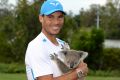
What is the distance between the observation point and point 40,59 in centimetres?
353

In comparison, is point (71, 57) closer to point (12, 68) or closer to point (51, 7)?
point (51, 7)

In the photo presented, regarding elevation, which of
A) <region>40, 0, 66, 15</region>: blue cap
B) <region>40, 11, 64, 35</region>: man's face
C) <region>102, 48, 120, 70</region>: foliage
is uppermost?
<region>40, 0, 66, 15</region>: blue cap

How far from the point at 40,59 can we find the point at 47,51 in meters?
0.10

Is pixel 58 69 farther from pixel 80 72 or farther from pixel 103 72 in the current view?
pixel 103 72

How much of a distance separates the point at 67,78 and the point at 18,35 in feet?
67.9

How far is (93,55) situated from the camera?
79.0 ft

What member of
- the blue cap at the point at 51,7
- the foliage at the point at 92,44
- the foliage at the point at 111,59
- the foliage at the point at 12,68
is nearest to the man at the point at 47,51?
the blue cap at the point at 51,7

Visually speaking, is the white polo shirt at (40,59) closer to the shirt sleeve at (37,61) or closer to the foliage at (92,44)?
the shirt sleeve at (37,61)

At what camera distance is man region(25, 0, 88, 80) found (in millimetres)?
3527

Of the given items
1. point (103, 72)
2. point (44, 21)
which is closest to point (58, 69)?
point (44, 21)

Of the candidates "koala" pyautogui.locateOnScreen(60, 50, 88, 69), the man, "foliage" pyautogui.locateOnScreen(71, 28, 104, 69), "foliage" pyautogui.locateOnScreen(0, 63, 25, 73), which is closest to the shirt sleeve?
the man

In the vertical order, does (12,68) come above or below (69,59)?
below

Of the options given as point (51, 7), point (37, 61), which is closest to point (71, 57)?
point (37, 61)

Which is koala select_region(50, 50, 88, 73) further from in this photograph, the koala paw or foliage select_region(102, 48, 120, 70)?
foliage select_region(102, 48, 120, 70)
